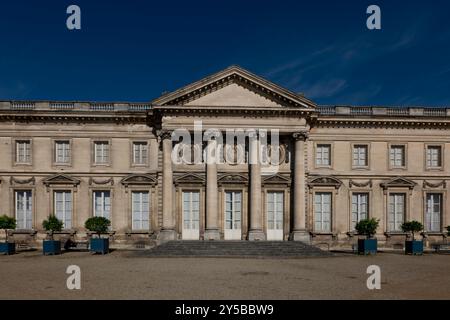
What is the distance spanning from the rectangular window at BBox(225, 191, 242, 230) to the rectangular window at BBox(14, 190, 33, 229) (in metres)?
13.3

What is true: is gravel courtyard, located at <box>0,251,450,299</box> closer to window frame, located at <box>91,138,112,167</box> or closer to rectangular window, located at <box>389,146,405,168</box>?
window frame, located at <box>91,138,112,167</box>

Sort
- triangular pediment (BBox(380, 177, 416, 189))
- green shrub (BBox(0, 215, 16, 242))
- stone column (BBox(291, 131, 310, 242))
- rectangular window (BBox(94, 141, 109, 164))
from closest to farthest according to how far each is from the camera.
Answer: green shrub (BBox(0, 215, 16, 242)) → stone column (BBox(291, 131, 310, 242)) → rectangular window (BBox(94, 141, 109, 164)) → triangular pediment (BBox(380, 177, 416, 189))

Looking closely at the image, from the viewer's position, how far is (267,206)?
91.2ft

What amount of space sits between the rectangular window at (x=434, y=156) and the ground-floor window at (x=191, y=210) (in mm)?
16689

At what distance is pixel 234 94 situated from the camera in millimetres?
27219

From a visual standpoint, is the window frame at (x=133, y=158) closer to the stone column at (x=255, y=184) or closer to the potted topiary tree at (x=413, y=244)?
the stone column at (x=255, y=184)

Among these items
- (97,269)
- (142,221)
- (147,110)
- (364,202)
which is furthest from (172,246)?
(364,202)

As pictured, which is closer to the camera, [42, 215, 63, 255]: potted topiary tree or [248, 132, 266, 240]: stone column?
[42, 215, 63, 255]: potted topiary tree

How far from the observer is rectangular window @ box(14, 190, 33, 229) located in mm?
27609

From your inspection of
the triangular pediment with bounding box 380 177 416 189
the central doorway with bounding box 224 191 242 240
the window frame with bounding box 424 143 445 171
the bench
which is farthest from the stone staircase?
the window frame with bounding box 424 143 445 171

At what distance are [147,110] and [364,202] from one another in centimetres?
1646

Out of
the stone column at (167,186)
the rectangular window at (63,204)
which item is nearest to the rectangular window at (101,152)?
the rectangular window at (63,204)

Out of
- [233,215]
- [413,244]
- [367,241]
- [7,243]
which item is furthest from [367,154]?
[7,243]

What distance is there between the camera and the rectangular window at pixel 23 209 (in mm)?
27609
